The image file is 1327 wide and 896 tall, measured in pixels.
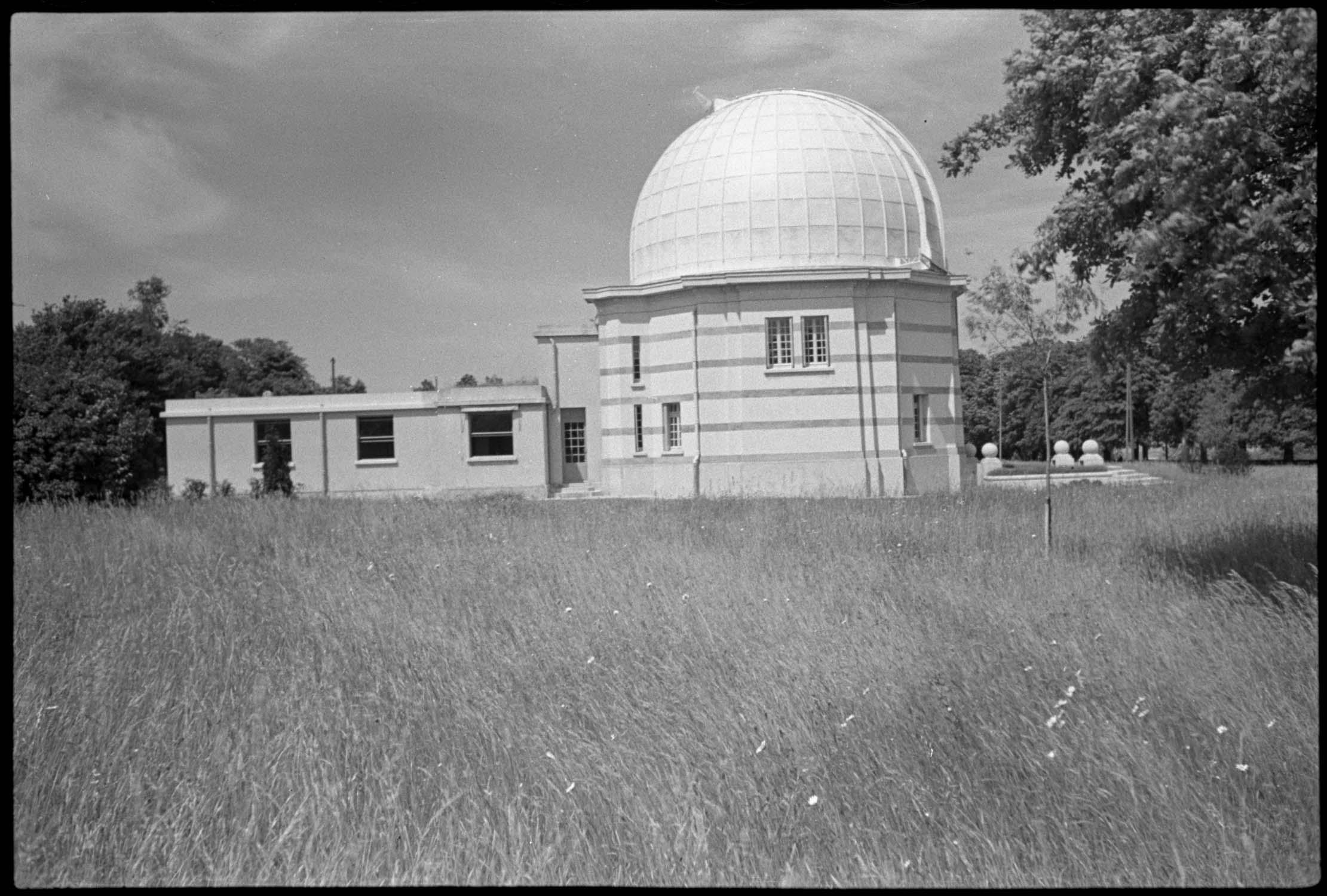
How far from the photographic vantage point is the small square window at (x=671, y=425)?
3070 centimetres

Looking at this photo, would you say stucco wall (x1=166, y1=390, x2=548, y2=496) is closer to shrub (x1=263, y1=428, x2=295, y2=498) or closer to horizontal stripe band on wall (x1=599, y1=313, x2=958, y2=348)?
shrub (x1=263, y1=428, x2=295, y2=498)

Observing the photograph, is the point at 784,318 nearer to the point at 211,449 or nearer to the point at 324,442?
the point at 324,442

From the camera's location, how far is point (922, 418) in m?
30.3

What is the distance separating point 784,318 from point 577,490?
9.61 meters

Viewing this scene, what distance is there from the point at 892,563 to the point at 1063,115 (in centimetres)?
487

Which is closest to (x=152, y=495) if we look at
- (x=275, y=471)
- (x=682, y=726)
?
(x=275, y=471)

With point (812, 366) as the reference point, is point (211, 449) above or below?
below

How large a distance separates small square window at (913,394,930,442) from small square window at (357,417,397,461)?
1783 centimetres

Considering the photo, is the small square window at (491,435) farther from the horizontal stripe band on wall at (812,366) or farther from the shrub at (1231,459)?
the shrub at (1231,459)

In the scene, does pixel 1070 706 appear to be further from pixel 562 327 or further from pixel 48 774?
pixel 562 327

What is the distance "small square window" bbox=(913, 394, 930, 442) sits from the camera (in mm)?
30188

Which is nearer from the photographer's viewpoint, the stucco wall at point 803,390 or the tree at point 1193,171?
the tree at point 1193,171

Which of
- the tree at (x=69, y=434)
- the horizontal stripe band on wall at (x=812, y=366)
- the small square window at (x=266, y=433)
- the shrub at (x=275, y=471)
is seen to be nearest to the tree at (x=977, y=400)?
the horizontal stripe band on wall at (x=812, y=366)

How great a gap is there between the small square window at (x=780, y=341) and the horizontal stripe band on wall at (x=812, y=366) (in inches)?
12.6
